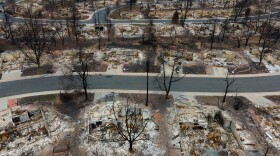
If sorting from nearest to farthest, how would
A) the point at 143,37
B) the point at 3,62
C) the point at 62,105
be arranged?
the point at 62,105
the point at 3,62
the point at 143,37

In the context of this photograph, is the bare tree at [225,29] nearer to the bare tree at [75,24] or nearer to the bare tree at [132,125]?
the bare tree at [75,24]

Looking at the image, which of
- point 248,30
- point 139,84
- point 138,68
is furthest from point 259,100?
point 248,30

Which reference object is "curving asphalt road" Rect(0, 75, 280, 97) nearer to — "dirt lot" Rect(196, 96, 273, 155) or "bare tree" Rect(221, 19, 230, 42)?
"dirt lot" Rect(196, 96, 273, 155)

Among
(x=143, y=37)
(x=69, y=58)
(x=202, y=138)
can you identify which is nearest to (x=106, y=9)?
(x=143, y=37)

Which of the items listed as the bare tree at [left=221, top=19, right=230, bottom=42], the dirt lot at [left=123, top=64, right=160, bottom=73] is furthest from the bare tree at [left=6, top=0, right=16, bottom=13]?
the bare tree at [left=221, top=19, right=230, bottom=42]

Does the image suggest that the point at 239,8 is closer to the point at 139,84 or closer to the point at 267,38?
the point at 267,38

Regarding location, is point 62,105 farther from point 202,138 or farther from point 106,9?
point 106,9
